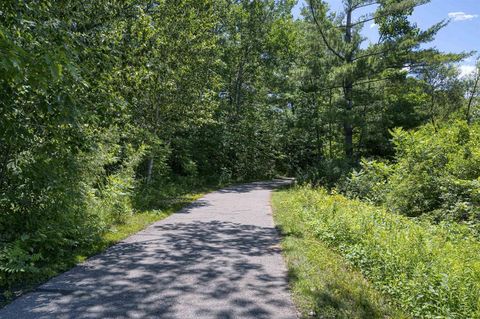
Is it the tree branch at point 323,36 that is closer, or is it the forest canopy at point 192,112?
the forest canopy at point 192,112

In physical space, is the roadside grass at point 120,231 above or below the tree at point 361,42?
below

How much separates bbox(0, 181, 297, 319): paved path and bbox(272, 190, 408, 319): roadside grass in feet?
0.73

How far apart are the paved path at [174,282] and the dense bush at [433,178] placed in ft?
14.4

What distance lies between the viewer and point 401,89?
23.5 meters

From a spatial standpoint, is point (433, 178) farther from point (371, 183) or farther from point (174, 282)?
point (174, 282)

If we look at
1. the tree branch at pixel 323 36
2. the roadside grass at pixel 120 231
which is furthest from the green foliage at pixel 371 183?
the tree branch at pixel 323 36

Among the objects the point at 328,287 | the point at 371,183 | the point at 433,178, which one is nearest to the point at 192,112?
the point at 371,183

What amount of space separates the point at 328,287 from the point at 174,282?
85.7 inches

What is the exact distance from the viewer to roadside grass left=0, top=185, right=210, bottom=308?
5277 millimetres

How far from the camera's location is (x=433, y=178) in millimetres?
11086

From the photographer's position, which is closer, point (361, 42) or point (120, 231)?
point (120, 231)

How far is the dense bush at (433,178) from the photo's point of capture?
966 cm

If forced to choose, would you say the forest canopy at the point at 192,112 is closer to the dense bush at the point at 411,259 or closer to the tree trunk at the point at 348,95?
the tree trunk at the point at 348,95

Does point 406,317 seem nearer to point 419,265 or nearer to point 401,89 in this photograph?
point 419,265
